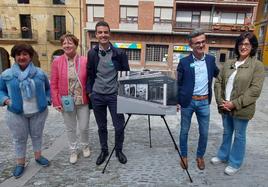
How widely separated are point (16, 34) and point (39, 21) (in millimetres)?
2688

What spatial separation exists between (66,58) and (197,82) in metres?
1.97

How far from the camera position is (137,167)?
11.1ft

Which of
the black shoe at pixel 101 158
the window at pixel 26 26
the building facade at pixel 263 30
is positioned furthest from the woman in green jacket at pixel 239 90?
the building facade at pixel 263 30

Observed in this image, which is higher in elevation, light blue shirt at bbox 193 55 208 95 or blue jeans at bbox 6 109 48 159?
light blue shirt at bbox 193 55 208 95

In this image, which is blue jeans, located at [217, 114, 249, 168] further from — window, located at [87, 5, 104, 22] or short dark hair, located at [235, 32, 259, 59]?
window, located at [87, 5, 104, 22]

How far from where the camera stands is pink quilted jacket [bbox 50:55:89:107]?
10.4ft

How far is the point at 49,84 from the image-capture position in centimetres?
327

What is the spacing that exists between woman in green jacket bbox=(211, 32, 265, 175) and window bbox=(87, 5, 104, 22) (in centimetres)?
1993

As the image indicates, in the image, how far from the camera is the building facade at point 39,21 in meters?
20.9

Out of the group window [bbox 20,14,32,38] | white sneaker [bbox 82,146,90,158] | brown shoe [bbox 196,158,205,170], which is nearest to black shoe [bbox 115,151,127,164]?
white sneaker [bbox 82,146,90,158]

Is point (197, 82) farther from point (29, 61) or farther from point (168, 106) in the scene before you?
point (29, 61)

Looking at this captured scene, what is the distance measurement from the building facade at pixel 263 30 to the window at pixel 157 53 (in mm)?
12533

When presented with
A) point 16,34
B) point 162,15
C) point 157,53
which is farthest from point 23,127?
point 16,34

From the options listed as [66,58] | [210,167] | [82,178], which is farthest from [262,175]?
[66,58]
